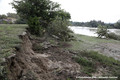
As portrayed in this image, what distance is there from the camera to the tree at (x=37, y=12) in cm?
738

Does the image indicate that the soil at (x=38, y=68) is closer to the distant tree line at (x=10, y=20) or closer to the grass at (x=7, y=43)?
the grass at (x=7, y=43)

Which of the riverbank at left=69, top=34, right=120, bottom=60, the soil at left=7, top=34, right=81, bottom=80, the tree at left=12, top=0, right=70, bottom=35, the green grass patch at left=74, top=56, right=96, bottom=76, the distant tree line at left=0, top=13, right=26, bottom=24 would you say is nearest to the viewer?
the soil at left=7, top=34, right=81, bottom=80

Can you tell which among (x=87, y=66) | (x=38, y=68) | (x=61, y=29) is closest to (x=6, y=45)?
(x=38, y=68)

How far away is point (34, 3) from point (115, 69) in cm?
730

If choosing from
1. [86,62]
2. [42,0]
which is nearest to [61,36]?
[42,0]

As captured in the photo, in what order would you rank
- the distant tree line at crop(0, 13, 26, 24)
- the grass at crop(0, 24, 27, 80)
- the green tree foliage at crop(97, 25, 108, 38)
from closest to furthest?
the grass at crop(0, 24, 27, 80) < the green tree foliage at crop(97, 25, 108, 38) < the distant tree line at crop(0, 13, 26, 24)

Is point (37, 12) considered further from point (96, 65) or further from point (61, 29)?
point (96, 65)

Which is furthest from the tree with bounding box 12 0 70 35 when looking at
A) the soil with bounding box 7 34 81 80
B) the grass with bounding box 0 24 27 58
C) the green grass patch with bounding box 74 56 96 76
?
the green grass patch with bounding box 74 56 96 76

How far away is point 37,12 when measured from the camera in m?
7.98

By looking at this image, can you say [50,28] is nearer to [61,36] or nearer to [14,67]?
[61,36]

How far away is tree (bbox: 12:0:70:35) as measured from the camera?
7.38 meters

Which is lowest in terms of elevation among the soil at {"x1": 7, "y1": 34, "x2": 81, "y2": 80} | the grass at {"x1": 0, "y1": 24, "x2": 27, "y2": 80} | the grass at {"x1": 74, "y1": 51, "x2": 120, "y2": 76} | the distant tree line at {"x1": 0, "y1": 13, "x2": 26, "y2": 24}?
the grass at {"x1": 74, "y1": 51, "x2": 120, "y2": 76}

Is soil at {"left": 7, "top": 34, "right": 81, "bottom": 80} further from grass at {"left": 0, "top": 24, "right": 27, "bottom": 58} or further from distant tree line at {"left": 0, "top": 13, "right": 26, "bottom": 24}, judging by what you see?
distant tree line at {"left": 0, "top": 13, "right": 26, "bottom": 24}

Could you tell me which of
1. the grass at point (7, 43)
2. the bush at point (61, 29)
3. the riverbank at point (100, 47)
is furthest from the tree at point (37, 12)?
the riverbank at point (100, 47)
